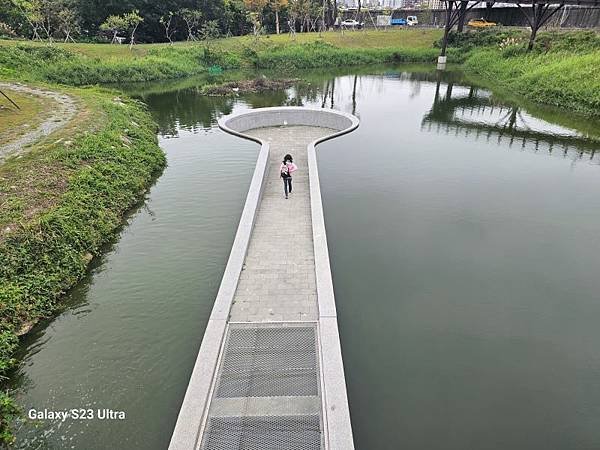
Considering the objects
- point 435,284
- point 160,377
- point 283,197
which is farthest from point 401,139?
point 160,377

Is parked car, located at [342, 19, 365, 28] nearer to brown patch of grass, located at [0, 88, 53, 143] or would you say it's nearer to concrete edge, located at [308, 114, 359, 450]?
brown patch of grass, located at [0, 88, 53, 143]

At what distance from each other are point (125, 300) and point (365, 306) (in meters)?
5.35

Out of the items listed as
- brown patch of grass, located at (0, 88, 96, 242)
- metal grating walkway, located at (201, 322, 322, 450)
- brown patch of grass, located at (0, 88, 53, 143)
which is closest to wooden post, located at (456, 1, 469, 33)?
brown patch of grass, located at (0, 88, 53, 143)

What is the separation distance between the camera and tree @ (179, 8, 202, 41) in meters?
49.6

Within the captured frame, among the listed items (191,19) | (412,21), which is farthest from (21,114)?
(412,21)

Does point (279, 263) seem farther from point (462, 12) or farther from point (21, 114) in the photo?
point (462, 12)

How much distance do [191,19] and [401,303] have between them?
53.0 metres

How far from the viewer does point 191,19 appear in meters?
51.3

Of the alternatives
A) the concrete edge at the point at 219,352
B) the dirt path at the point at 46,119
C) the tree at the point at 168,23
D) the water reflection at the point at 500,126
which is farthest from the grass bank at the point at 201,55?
the concrete edge at the point at 219,352

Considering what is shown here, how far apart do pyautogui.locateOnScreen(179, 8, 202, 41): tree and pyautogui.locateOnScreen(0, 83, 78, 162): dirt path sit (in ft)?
89.4

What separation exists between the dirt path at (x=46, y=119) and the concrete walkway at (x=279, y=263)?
9528 millimetres

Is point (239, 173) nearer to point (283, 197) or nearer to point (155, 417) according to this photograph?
point (283, 197)

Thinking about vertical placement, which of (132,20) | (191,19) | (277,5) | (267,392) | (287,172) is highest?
(277,5)

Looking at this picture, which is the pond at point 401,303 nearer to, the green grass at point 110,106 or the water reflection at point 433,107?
the green grass at point 110,106
